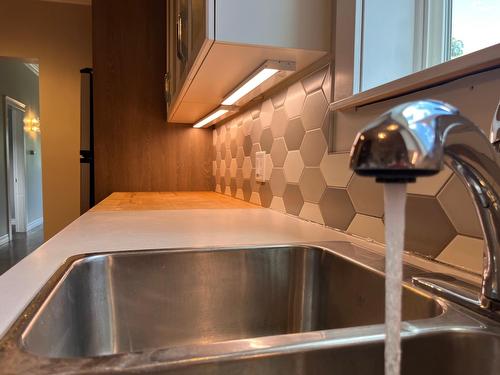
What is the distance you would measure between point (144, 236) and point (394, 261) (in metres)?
0.68

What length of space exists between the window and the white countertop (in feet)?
1.28

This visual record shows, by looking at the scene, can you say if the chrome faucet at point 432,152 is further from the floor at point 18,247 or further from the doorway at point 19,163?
the doorway at point 19,163

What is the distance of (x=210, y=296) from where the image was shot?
71 cm

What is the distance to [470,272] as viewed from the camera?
53 cm

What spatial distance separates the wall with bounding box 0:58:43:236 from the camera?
15.6 feet

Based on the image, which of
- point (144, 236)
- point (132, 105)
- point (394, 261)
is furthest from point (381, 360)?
point (132, 105)

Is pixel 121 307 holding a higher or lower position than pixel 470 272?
lower

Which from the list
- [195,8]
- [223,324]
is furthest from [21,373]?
[195,8]

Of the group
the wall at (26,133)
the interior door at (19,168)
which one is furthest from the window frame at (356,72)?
the interior door at (19,168)

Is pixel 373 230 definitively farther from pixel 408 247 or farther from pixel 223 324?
pixel 223 324

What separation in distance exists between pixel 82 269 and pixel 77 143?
10.4 feet

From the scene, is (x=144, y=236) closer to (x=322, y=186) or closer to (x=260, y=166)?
(x=322, y=186)

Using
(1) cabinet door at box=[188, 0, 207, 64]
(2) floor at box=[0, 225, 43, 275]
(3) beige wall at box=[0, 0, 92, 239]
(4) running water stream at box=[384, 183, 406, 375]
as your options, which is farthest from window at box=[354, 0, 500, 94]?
(2) floor at box=[0, 225, 43, 275]

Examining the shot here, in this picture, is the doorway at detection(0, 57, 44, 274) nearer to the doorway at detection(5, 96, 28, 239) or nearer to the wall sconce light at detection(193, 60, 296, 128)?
the doorway at detection(5, 96, 28, 239)
